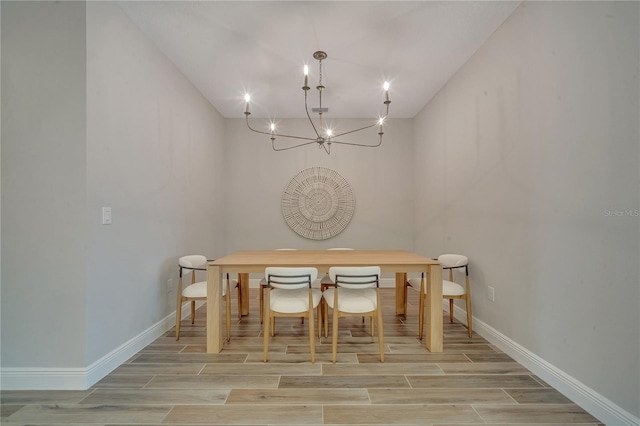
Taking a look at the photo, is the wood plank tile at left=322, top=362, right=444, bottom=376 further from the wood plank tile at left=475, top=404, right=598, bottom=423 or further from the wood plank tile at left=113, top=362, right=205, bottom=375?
the wood plank tile at left=113, top=362, right=205, bottom=375

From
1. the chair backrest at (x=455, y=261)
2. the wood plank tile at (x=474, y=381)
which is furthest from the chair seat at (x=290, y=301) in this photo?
the chair backrest at (x=455, y=261)

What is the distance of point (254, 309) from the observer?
135 inches

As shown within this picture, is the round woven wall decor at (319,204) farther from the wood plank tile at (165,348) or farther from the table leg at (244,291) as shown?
the wood plank tile at (165,348)

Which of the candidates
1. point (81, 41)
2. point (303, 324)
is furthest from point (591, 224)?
point (81, 41)

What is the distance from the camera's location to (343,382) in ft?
6.18

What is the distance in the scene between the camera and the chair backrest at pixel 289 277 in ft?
7.03

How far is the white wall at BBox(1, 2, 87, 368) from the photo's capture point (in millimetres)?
1811

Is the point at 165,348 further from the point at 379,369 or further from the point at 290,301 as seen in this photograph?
the point at 379,369

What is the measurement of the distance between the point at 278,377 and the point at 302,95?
305cm

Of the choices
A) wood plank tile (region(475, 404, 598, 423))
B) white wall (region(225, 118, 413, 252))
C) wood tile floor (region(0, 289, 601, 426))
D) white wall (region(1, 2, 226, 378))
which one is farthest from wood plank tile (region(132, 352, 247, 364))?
white wall (region(225, 118, 413, 252))

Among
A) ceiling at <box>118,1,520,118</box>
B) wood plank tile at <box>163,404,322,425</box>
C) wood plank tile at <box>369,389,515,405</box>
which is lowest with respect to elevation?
wood plank tile at <box>163,404,322,425</box>

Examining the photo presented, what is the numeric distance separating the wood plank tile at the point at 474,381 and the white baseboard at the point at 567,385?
10cm

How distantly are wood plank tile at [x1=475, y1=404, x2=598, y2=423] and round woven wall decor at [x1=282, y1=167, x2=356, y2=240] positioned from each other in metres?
3.03

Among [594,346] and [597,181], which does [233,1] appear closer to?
[597,181]
